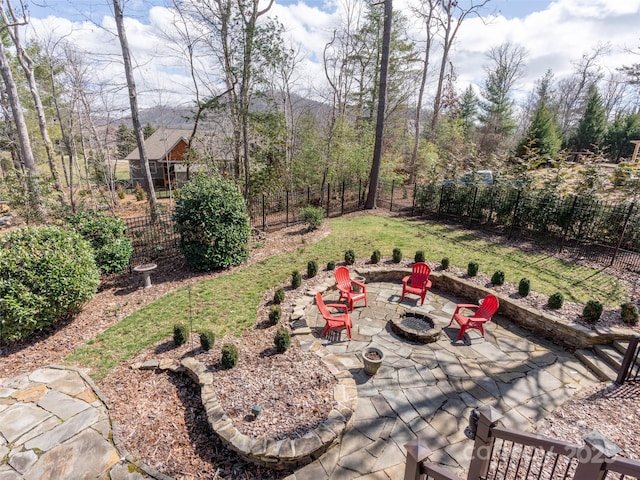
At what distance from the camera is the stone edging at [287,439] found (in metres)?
3.22

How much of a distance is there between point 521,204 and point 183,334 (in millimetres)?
11255

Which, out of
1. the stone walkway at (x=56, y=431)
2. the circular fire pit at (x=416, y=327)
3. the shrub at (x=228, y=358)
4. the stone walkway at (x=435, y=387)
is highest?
the shrub at (x=228, y=358)

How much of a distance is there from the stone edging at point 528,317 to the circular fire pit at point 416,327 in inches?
72.3

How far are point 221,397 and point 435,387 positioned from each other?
308cm

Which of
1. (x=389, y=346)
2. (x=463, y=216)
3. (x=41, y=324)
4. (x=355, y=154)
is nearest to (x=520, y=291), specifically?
(x=389, y=346)

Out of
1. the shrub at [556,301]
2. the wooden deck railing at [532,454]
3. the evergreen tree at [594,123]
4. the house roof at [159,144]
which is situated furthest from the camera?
the house roof at [159,144]

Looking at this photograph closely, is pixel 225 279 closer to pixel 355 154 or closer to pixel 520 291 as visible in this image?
pixel 520 291

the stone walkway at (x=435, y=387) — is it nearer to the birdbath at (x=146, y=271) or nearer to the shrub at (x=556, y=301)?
the shrub at (x=556, y=301)

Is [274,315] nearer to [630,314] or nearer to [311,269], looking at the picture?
[311,269]

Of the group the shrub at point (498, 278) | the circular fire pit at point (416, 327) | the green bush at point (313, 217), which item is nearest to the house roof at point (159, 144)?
the green bush at point (313, 217)

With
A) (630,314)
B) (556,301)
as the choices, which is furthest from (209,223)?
(630,314)

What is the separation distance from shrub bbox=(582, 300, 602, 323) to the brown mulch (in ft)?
0.70

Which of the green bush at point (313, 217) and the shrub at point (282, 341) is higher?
the green bush at point (313, 217)

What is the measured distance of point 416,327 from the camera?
18.9ft
